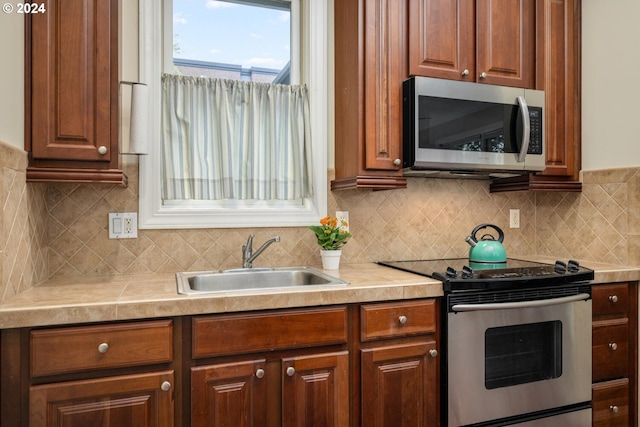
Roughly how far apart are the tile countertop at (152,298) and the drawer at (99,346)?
36 mm

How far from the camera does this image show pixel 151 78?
6.62ft

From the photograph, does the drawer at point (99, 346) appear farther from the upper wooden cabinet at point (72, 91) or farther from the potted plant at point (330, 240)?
the potted plant at point (330, 240)

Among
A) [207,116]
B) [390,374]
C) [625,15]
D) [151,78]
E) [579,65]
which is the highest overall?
[625,15]

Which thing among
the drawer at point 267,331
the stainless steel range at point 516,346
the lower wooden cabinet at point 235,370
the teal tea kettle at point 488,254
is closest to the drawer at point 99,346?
the lower wooden cabinet at point 235,370

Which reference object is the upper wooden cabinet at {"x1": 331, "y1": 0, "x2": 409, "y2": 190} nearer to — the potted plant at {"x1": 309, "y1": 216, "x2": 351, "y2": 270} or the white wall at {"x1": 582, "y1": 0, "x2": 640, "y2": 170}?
the potted plant at {"x1": 309, "y1": 216, "x2": 351, "y2": 270}

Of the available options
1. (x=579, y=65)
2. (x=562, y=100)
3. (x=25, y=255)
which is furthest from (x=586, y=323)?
(x=25, y=255)

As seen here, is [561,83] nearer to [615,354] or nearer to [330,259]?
[615,354]

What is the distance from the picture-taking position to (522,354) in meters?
1.88

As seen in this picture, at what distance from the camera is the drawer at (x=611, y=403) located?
203cm

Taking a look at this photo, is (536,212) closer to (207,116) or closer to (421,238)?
(421,238)

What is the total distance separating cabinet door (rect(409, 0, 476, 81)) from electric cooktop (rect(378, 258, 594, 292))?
3.12 feet

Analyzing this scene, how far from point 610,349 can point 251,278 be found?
1767mm

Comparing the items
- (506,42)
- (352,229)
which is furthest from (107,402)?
(506,42)

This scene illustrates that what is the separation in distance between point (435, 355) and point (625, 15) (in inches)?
78.0
